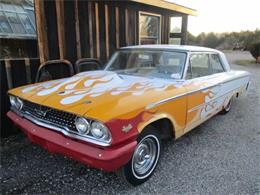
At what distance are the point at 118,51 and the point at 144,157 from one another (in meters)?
2.19

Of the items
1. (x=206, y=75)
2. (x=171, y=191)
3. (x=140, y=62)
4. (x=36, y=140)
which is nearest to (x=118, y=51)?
(x=140, y=62)

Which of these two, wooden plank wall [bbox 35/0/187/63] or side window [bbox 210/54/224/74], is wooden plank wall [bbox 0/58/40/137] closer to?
wooden plank wall [bbox 35/0/187/63]

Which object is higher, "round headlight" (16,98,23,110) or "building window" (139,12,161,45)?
"building window" (139,12,161,45)

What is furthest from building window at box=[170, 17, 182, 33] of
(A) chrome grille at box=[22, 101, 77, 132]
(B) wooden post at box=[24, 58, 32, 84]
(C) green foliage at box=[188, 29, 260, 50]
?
(C) green foliage at box=[188, 29, 260, 50]

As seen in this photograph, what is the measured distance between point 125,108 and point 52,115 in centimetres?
87

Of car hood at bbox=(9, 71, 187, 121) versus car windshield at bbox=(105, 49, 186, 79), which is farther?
car windshield at bbox=(105, 49, 186, 79)

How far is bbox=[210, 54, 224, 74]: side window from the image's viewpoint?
4.66 m

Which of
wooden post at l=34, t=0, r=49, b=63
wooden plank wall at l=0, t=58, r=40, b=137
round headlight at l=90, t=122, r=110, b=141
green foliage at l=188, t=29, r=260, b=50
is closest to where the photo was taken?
round headlight at l=90, t=122, r=110, b=141

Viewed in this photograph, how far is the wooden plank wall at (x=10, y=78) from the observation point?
13.2 ft

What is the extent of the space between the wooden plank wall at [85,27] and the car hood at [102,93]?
1.74 meters

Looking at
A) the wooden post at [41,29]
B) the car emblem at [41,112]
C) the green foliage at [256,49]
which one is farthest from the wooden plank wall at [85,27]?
the green foliage at [256,49]

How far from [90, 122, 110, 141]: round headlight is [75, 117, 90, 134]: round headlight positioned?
0.07 meters

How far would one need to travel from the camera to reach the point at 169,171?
3.10m

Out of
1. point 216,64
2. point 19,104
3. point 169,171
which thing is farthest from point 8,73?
point 216,64
